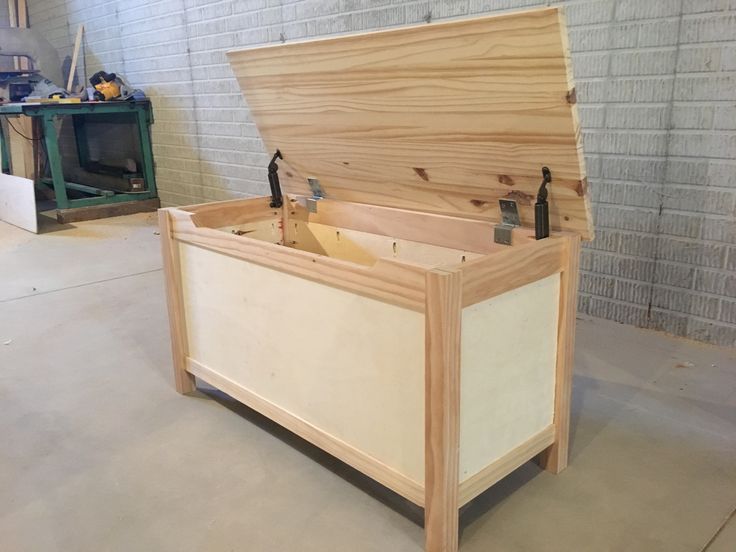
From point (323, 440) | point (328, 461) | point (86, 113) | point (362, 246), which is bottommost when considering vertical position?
point (328, 461)

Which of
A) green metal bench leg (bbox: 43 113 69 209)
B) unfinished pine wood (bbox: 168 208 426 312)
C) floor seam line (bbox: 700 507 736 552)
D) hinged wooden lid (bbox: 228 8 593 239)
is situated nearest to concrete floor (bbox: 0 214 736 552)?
floor seam line (bbox: 700 507 736 552)

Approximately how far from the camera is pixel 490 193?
1687mm

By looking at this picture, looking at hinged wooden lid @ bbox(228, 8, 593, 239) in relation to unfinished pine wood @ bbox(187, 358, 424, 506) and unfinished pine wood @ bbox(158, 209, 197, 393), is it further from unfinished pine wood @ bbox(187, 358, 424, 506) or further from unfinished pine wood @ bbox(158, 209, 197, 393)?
unfinished pine wood @ bbox(187, 358, 424, 506)

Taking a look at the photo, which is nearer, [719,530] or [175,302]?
[719,530]

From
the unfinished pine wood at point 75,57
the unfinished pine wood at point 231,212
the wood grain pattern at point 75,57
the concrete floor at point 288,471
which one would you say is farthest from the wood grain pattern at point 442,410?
the unfinished pine wood at point 75,57

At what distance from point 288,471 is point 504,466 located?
1.95ft

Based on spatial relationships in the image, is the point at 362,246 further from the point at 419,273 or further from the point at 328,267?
the point at 419,273

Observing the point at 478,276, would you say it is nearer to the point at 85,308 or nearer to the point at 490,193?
the point at 490,193

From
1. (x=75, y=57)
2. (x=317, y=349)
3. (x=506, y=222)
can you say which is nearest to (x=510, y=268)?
(x=506, y=222)

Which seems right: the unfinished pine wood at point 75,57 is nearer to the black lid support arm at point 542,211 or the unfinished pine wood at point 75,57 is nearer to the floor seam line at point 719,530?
the black lid support arm at point 542,211

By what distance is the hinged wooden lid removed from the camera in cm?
134

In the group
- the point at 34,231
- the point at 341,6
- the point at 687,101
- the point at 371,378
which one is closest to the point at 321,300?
the point at 371,378

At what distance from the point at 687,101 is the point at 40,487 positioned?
253 centimetres

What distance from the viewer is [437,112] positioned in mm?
1593
